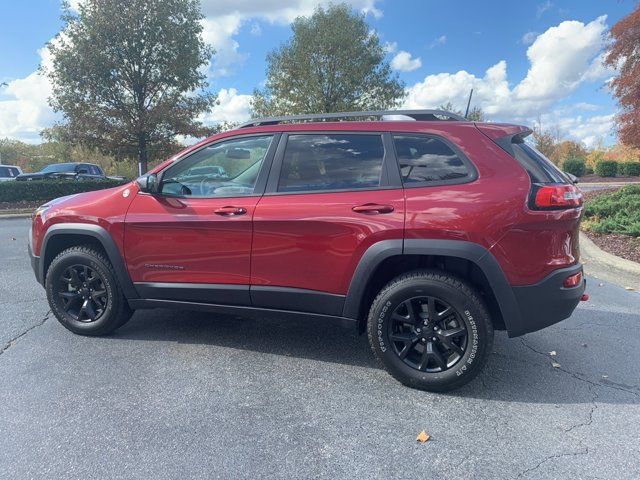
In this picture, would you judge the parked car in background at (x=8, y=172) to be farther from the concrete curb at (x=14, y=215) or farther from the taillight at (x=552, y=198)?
the taillight at (x=552, y=198)

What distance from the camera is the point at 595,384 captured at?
319cm

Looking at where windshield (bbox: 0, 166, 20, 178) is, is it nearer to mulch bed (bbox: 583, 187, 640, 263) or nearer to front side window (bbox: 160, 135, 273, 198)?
front side window (bbox: 160, 135, 273, 198)

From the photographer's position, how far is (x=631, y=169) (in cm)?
2761

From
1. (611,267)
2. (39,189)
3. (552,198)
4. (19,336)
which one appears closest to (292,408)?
(552,198)

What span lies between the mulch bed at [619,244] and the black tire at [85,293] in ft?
23.7

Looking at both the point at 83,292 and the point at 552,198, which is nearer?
the point at 552,198

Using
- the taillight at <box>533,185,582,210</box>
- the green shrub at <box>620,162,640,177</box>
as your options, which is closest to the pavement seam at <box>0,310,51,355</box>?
the taillight at <box>533,185,582,210</box>

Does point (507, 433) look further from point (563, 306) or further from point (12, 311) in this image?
point (12, 311)

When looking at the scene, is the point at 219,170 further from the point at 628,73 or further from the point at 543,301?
the point at 628,73

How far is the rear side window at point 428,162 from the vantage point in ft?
9.84

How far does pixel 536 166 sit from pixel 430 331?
1.32m

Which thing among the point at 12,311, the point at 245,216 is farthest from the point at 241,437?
the point at 12,311

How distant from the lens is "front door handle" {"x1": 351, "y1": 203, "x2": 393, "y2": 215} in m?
3.01

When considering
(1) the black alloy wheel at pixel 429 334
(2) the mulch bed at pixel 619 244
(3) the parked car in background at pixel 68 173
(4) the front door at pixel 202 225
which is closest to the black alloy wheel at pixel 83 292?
(4) the front door at pixel 202 225
